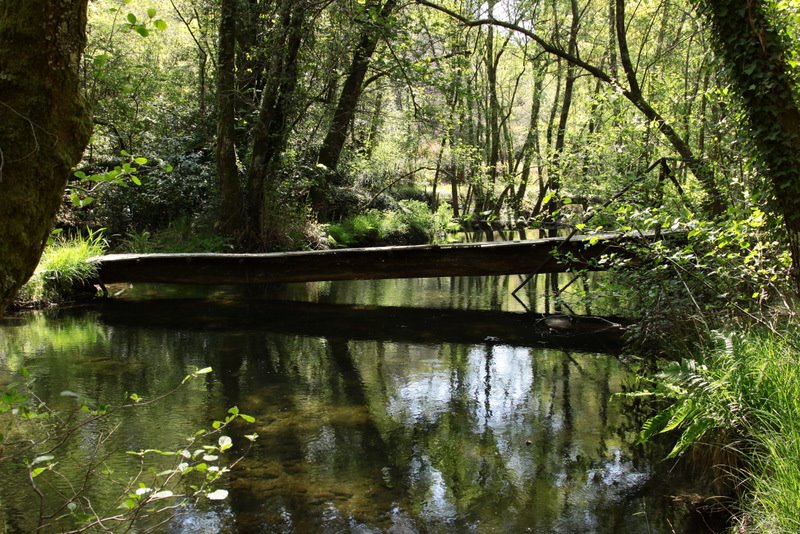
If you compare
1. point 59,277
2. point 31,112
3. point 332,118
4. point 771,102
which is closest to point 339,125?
point 332,118

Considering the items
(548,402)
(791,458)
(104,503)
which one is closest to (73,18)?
(104,503)

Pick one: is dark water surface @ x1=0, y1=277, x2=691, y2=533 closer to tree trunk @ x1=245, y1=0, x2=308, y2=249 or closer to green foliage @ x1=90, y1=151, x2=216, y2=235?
tree trunk @ x1=245, y1=0, x2=308, y2=249

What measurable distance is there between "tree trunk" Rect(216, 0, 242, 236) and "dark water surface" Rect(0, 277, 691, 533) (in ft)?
13.5

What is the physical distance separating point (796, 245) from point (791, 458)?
2058mm

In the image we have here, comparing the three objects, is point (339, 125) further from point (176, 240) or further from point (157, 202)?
point (176, 240)

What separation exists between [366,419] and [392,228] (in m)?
13.2

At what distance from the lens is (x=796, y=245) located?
430 cm

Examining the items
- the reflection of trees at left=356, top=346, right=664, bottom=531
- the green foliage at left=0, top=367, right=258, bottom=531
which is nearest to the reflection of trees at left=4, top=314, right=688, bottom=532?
the reflection of trees at left=356, top=346, right=664, bottom=531

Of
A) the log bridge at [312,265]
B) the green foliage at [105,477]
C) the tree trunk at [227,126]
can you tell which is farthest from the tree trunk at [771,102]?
the tree trunk at [227,126]

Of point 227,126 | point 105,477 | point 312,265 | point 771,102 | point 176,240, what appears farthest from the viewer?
point 176,240

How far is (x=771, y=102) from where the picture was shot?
439 centimetres

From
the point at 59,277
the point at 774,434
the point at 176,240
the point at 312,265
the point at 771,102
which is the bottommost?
the point at 774,434

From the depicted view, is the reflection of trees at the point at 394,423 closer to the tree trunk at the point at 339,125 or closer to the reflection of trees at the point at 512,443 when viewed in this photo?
the reflection of trees at the point at 512,443

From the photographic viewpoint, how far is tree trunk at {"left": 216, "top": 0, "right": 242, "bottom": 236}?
1159 centimetres
